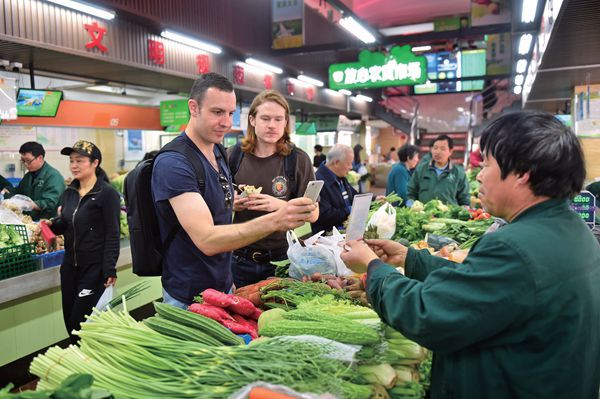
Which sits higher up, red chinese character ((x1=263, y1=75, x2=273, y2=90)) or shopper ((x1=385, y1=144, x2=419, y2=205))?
red chinese character ((x1=263, y1=75, x2=273, y2=90))

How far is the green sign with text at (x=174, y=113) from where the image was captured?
10.7 meters

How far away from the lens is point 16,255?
432 centimetres

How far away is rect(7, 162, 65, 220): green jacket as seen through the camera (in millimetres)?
6645

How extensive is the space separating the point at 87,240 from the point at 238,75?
287 inches

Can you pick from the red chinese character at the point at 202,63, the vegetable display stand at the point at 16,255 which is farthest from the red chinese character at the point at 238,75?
the vegetable display stand at the point at 16,255

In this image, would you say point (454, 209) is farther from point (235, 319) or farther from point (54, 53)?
point (54, 53)

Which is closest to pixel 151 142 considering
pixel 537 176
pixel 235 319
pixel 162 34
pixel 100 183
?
pixel 162 34

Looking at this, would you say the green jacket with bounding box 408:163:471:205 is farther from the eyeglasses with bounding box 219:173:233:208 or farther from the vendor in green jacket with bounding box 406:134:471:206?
the eyeglasses with bounding box 219:173:233:208

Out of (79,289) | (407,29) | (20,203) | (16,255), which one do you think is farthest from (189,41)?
(407,29)

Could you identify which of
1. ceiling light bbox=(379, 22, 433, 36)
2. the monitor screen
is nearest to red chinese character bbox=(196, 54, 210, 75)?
the monitor screen

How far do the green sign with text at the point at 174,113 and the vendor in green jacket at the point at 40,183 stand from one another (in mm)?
4059

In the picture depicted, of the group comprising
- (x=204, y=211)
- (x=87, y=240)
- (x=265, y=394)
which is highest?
(x=204, y=211)

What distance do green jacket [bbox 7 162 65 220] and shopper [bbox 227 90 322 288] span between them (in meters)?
4.27

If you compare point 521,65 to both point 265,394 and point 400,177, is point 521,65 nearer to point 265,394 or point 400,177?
point 400,177
